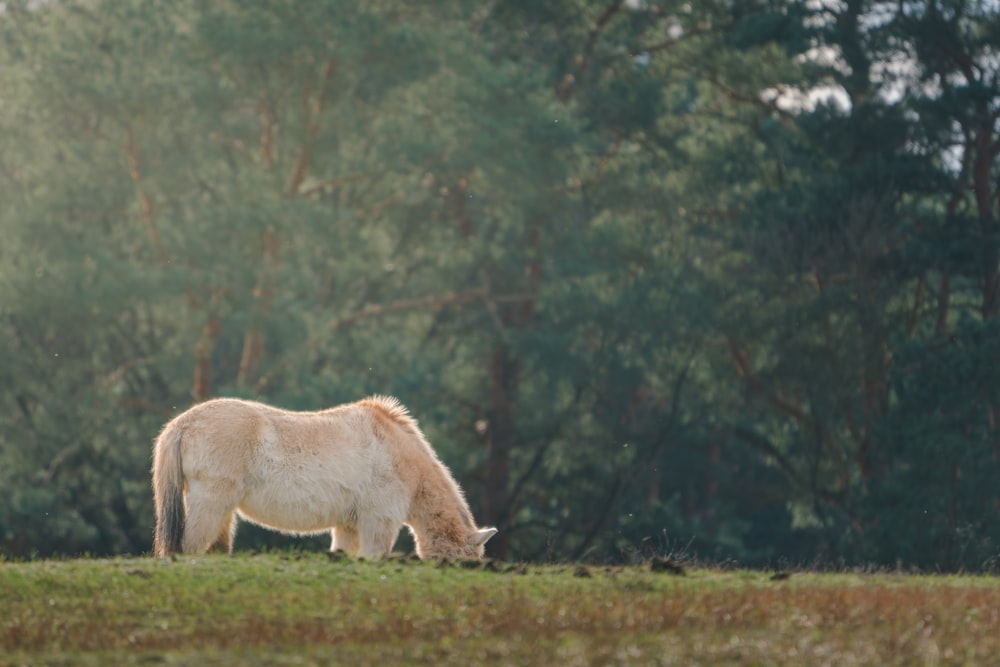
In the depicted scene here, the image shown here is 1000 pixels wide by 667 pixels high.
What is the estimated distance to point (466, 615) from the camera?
10.6 m

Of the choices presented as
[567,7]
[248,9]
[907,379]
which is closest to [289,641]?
[907,379]

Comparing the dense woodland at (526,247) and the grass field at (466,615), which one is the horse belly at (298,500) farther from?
the dense woodland at (526,247)

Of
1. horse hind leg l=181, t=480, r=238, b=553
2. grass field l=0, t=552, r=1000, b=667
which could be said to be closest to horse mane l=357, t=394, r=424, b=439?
horse hind leg l=181, t=480, r=238, b=553

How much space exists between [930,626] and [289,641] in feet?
13.1

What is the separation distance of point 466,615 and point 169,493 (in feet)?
13.7

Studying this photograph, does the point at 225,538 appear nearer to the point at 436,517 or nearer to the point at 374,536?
the point at 374,536

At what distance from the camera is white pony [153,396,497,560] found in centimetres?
1398

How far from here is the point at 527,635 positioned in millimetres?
9875

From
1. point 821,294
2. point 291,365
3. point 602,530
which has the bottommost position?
point 602,530

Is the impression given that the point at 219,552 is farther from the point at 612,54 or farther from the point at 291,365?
the point at 612,54

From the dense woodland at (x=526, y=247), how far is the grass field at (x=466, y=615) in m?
17.5

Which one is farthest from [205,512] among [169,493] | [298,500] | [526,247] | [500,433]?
[526,247]

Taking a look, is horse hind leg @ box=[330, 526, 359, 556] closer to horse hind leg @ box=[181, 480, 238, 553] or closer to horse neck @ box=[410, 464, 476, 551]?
horse neck @ box=[410, 464, 476, 551]

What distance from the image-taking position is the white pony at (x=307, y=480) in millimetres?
13984
